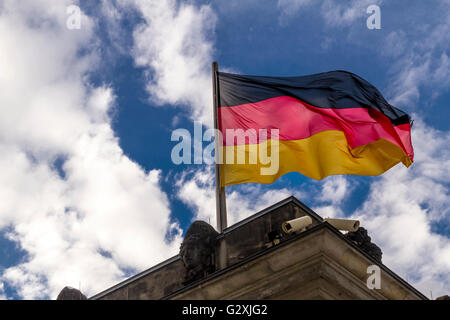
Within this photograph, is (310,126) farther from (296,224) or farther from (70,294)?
(70,294)

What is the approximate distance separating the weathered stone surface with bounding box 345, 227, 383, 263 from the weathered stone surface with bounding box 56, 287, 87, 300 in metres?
6.17

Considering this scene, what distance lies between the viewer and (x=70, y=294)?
15008 mm

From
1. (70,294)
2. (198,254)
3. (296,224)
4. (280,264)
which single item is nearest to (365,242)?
(296,224)

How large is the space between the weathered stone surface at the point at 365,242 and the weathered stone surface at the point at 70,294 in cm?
617

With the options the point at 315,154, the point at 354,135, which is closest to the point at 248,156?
the point at 315,154

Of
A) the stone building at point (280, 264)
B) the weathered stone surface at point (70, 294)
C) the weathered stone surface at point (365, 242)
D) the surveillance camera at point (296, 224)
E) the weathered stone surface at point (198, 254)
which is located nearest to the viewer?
the stone building at point (280, 264)

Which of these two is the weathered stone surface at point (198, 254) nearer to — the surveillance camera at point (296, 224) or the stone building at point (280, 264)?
the stone building at point (280, 264)

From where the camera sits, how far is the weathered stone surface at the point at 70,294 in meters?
15.0

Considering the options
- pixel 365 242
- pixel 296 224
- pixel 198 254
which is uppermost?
pixel 365 242

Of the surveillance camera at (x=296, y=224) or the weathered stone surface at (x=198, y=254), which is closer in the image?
the surveillance camera at (x=296, y=224)

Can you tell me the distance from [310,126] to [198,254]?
15.9ft

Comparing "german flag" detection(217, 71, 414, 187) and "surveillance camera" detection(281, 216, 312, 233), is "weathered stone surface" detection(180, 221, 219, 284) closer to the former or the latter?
"surveillance camera" detection(281, 216, 312, 233)

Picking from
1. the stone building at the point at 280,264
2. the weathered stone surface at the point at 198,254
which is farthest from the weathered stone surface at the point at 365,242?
the weathered stone surface at the point at 198,254

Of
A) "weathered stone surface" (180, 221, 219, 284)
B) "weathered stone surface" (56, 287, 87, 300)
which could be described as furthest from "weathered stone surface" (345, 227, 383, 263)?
"weathered stone surface" (56, 287, 87, 300)
